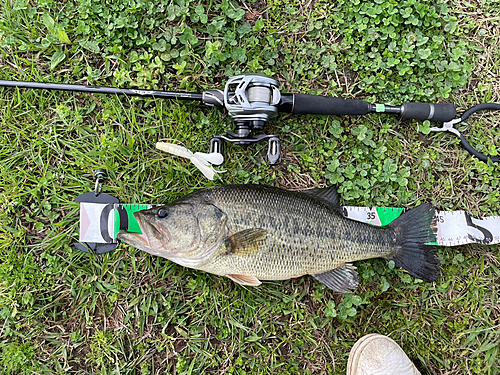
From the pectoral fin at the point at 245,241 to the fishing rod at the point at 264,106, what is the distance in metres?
0.78

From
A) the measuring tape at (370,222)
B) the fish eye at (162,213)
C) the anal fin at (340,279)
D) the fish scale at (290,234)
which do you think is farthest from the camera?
the measuring tape at (370,222)

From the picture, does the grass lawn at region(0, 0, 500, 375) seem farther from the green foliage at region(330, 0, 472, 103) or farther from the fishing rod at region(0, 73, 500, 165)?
the fishing rod at region(0, 73, 500, 165)

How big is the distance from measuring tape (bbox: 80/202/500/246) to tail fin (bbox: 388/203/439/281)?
26 cm

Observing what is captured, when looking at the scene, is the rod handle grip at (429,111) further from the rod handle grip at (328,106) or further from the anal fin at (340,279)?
the anal fin at (340,279)

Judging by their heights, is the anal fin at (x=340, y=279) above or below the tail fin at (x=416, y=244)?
below

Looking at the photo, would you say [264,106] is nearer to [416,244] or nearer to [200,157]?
[200,157]

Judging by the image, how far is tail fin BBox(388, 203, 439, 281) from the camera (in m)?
A: 2.85

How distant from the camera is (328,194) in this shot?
2941 mm

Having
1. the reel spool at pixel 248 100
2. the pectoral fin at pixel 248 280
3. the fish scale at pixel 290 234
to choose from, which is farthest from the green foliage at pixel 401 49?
the pectoral fin at pixel 248 280

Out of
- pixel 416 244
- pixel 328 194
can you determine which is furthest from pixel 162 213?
pixel 416 244

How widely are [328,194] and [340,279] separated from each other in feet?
2.59

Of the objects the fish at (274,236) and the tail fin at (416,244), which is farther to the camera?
the tail fin at (416,244)

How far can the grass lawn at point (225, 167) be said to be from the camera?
2.94 meters

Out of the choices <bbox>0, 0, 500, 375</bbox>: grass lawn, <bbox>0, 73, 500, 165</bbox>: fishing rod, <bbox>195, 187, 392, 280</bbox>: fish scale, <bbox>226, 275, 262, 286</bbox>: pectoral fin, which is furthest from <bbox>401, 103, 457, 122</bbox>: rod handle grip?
<bbox>226, 275, 262, 286</bbox>: pectoral fin
